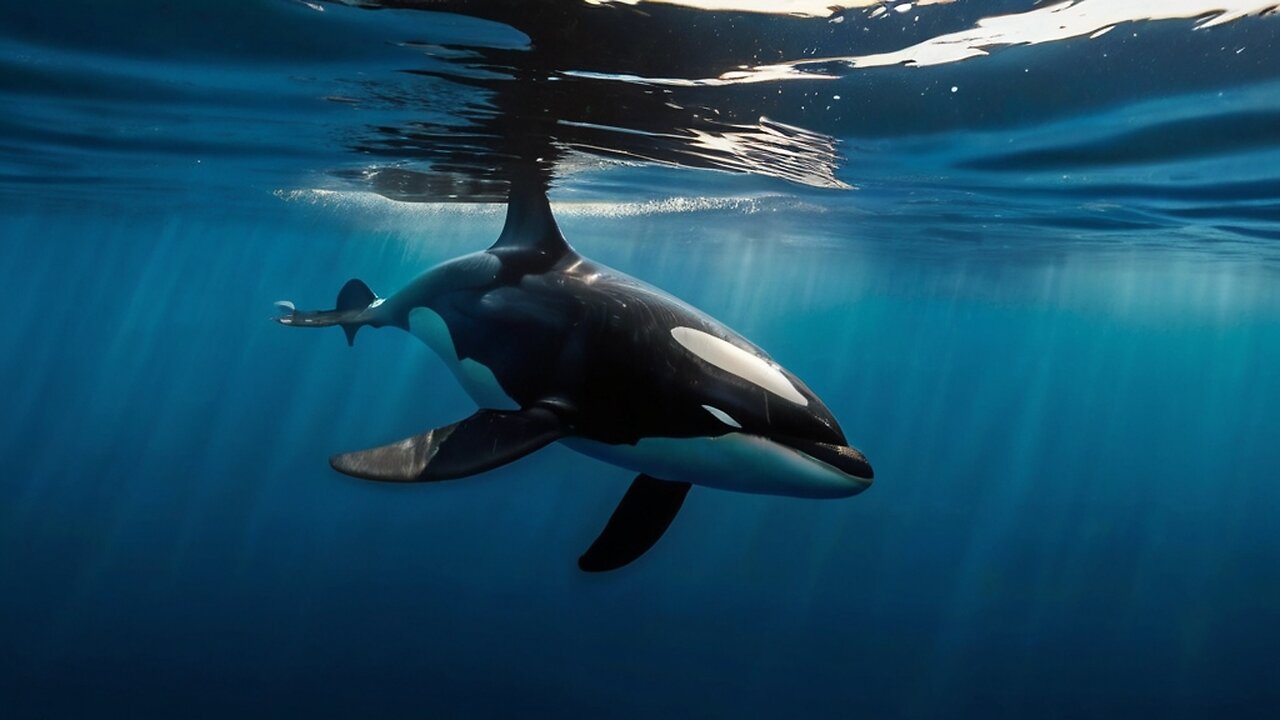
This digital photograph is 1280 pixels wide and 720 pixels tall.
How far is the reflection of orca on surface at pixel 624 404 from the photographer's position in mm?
4723

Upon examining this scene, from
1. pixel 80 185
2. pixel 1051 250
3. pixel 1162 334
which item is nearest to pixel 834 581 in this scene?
pixel 1051 250

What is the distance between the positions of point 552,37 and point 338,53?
8.69 ft

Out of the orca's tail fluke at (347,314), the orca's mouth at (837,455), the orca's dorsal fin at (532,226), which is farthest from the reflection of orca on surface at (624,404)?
the orca's tail fluke at (347,314)

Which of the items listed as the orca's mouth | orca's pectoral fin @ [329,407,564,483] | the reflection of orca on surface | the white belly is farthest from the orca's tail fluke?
the orca's mouth

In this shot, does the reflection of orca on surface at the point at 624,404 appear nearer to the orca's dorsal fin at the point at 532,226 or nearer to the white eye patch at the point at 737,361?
the white eye patch at the point at 737,361

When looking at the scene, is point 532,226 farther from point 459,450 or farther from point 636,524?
point 459,450

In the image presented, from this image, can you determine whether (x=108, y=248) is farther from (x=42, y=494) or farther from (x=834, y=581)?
(x=834, y=581)

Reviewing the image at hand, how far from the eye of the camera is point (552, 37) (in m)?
7.32

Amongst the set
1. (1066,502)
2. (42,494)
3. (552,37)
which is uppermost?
(552,37)

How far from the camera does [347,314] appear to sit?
941 centimetres

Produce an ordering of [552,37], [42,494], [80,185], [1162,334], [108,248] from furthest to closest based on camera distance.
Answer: [1162,334]
[108,248]
[42,494]
[80,185]
[552,37]

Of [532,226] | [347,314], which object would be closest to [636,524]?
[532,226]

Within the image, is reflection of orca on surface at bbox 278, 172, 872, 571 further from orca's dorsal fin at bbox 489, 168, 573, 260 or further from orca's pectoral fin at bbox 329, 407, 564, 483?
orca's dorsal fin at bbox 489, 168, 573, 260

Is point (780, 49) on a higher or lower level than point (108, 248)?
higher
